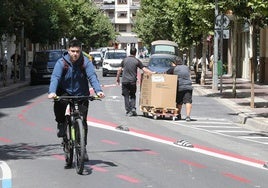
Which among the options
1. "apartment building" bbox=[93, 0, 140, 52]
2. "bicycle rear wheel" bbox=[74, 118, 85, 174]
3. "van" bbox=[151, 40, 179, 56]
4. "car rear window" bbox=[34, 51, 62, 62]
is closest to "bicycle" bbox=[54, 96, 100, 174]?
"bicycle rear wheel" bbox=[74, 118, 85, 174]

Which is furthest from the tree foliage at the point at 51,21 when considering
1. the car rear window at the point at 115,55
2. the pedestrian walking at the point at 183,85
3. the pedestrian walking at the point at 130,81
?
the pedestrian walking at the point at 183,85

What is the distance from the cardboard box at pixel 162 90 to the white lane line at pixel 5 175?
25.9 ft

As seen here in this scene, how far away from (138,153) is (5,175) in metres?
2.80

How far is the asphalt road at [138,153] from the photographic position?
28.3ft

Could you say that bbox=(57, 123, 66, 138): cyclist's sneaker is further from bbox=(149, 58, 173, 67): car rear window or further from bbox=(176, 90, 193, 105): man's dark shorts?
bbox=(149, 58, 173, 67): car rear window

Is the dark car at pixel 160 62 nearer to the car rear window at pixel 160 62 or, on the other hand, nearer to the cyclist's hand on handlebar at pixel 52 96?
the car rear window at pixel 160 62

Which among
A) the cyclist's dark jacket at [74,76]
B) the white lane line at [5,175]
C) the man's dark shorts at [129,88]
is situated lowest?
the white lane line at [5,175]

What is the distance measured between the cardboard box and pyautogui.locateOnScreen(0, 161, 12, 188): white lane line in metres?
7.91

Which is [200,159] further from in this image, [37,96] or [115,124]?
[37,96]

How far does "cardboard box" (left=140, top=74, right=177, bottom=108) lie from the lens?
17.4 meters

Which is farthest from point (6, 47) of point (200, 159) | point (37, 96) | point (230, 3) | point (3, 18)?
point (200, 159)

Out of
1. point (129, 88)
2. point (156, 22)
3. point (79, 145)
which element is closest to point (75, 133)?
point (79, 145)

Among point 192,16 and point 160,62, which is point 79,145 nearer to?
point 192,16

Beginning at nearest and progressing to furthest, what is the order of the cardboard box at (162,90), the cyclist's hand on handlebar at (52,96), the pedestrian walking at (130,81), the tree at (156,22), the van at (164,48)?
the cyclist's hand on handlebar at (52,96)
the cardboard box at (162,90)
the pedestrian walking at (130,81)
the van at (164,48)
the tree at (156,22)
